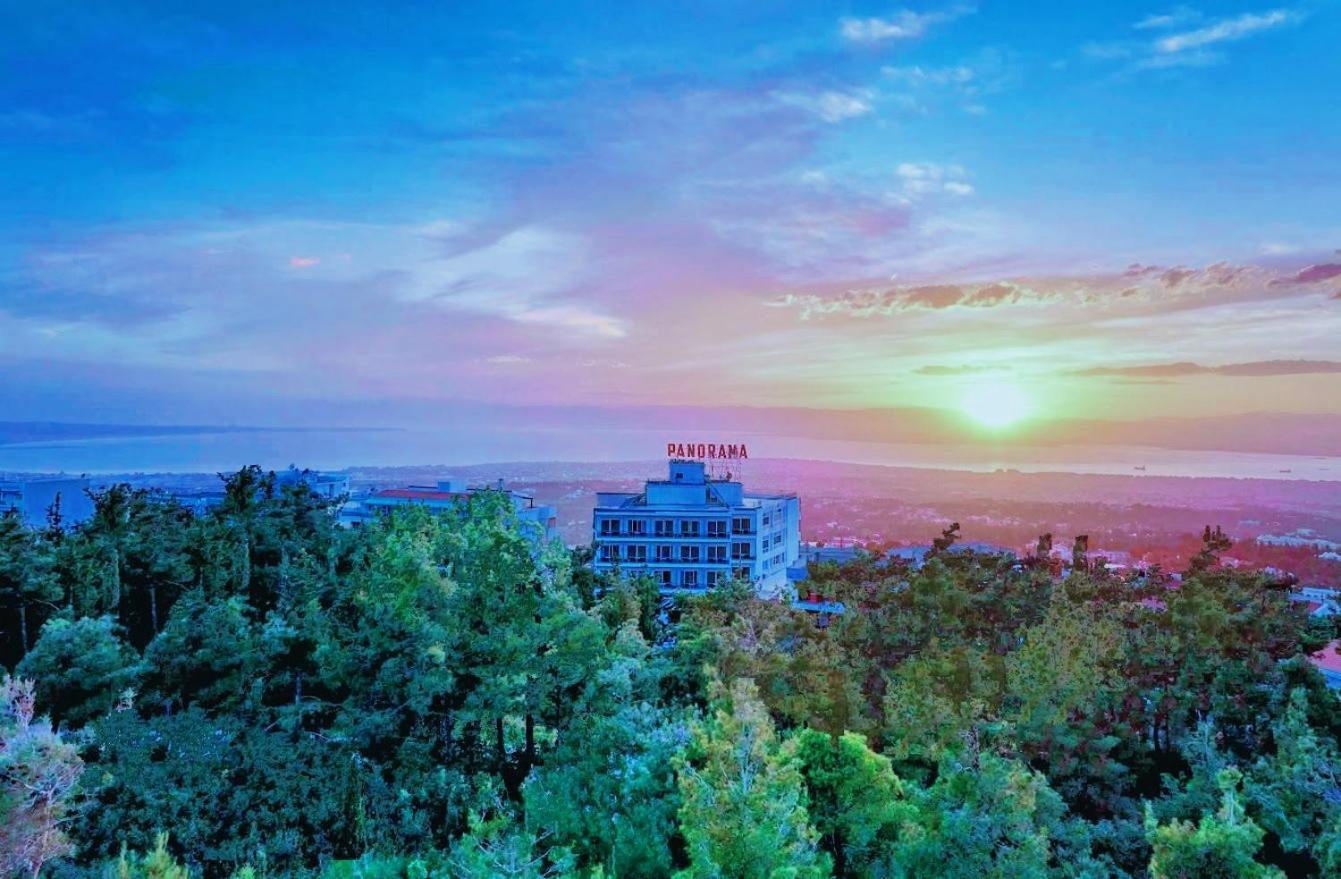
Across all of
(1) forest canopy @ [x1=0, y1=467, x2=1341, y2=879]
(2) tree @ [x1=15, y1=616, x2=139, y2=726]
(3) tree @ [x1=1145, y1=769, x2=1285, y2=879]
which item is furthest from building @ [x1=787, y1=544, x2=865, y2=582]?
(3) tree @ [x1=1145, y1=769, x2=1285, y2=879]

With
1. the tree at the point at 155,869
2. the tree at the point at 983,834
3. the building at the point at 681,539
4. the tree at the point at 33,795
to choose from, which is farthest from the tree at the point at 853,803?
the building at the point at 681,539

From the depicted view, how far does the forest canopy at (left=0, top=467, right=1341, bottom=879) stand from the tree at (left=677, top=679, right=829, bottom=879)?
0.13ft

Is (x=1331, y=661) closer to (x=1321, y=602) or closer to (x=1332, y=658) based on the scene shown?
(x=1332, y=658)

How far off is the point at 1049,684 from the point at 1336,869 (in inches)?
233

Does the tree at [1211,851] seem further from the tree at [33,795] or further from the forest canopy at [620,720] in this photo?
the tree at [33,795]

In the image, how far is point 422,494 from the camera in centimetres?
7344

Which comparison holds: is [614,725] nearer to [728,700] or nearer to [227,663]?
[728,700]

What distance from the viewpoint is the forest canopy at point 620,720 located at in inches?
444

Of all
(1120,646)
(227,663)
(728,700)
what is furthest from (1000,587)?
(227,663)

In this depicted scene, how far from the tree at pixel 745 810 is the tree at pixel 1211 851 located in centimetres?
402

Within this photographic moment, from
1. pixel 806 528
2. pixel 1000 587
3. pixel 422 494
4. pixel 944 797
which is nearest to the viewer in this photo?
pixel 944 797

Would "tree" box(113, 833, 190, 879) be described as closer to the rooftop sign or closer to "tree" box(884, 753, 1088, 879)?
"tree" box(884, 753, 1088, 879)

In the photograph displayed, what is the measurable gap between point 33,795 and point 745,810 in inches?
386

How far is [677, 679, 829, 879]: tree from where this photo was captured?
10539mm
